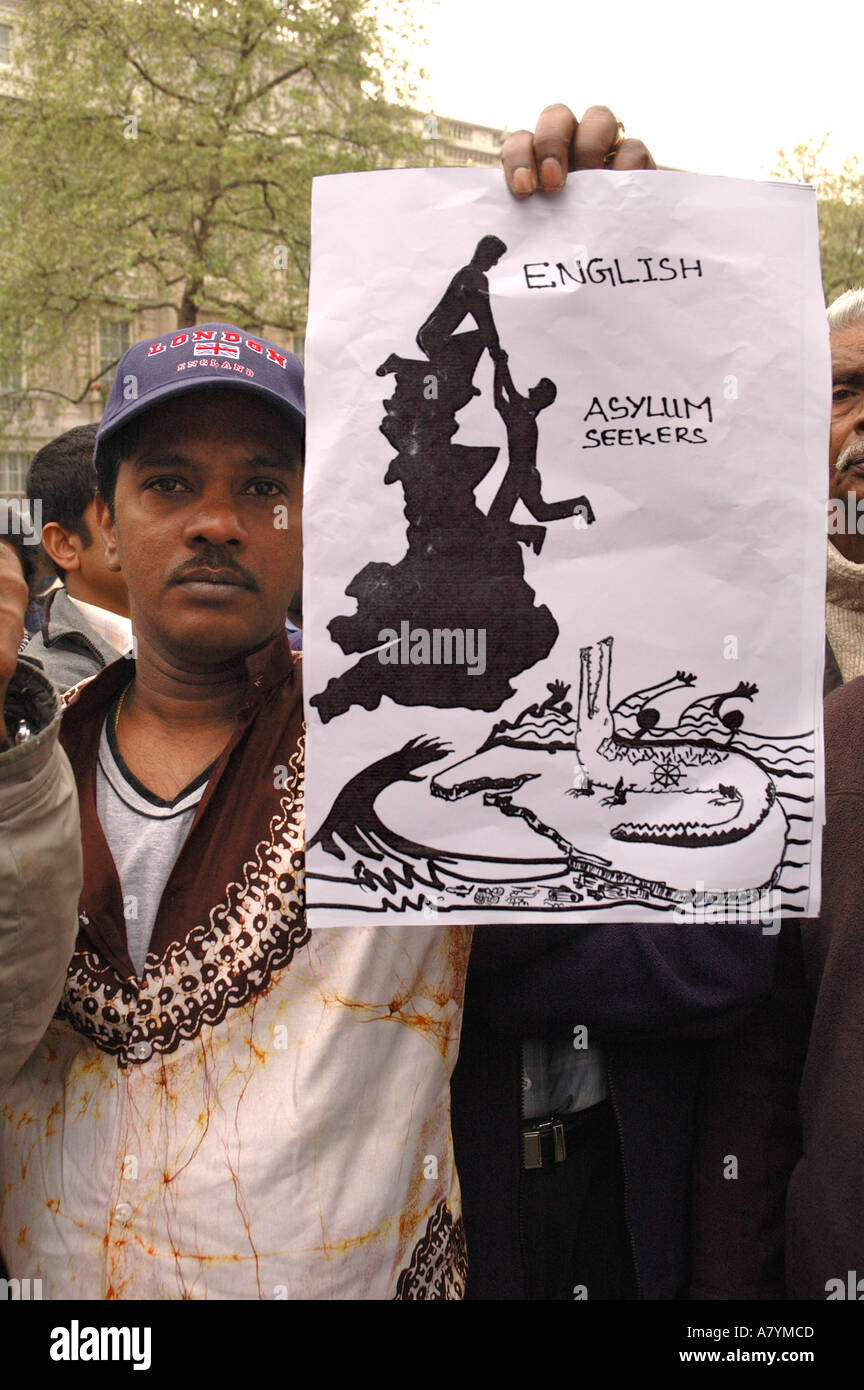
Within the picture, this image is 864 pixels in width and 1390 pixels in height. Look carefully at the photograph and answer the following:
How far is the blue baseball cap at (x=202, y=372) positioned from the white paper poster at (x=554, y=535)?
24cm

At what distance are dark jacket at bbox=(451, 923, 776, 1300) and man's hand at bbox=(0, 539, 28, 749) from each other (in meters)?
0.69

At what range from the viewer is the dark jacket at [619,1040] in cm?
140

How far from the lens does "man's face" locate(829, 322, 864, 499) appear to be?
6.34 ft

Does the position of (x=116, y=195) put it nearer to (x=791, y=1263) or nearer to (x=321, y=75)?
(x=321, y=75)

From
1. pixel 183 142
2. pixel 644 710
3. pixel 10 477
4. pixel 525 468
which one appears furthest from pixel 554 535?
pixel 10 477

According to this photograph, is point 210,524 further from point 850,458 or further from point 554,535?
point 850,458

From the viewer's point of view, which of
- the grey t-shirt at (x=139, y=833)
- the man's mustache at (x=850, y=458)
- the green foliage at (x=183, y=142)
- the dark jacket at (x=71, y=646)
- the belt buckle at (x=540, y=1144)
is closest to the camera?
the grey t-shirt at (x=139, y=833)

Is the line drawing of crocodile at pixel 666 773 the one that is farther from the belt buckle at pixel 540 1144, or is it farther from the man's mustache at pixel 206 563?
the belt buckle at pixel 540 1144

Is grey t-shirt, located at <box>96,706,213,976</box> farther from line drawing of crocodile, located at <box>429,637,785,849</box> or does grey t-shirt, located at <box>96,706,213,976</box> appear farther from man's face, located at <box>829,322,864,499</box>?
man's face, located at <box>829,322,864,499</box>

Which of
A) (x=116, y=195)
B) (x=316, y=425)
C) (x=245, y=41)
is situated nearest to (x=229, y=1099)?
(x=316, y=425)

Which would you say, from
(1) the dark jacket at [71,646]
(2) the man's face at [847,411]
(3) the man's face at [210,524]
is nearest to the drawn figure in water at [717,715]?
(3) the man's face at [210,524]

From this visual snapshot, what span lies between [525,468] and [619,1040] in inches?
31.5

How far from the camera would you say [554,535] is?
1197 mm

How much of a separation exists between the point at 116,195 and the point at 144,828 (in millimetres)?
13395
